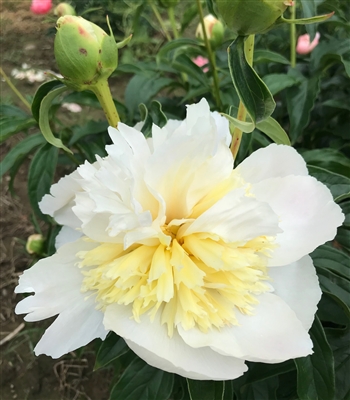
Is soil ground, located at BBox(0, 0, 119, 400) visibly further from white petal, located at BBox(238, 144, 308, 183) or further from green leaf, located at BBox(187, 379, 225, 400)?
white petal, located at BBox(238, 144, 308, 183)

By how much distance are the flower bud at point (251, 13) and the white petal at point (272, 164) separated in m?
0.12

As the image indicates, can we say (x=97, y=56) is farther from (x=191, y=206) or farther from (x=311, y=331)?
(x=311, y=331)

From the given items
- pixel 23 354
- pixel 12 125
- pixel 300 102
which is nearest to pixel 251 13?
pixel 300 102

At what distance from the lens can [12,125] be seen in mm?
799

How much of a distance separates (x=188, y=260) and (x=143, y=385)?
0.31m

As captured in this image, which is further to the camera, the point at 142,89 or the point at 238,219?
the point at 142,89

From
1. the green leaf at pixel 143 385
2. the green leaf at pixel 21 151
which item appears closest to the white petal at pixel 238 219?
the green leaf at pixel 143 385

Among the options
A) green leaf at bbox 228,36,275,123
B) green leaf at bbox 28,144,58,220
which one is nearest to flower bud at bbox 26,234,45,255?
green leaf at bbox 28,144,58,220

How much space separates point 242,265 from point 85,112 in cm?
168

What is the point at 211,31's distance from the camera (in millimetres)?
840

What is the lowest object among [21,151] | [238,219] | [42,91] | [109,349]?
[109,349]

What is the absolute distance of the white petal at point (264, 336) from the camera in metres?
0.34

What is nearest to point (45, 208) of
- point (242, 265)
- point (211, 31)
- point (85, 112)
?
point (242, 265)

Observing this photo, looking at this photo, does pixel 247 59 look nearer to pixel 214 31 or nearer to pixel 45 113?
pixel 45 113
